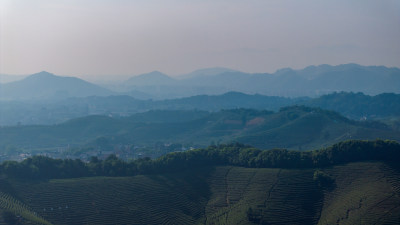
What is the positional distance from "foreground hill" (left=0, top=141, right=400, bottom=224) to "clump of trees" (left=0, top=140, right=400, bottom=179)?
0.08 m

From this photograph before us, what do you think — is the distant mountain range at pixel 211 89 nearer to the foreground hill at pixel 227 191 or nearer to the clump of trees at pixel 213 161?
the clump of trees at pixel 213 161

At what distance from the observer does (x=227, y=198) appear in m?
28.9

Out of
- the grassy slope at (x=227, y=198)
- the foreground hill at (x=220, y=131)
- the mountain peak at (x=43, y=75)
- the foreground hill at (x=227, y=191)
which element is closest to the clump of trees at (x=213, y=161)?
the foreground hill at (x=227, y=191)

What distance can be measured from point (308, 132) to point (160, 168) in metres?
31.5

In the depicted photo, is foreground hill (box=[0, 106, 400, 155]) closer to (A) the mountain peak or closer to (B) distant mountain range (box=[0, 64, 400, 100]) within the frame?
(B) distant mountain range (box=[0, 64, 400, 100])

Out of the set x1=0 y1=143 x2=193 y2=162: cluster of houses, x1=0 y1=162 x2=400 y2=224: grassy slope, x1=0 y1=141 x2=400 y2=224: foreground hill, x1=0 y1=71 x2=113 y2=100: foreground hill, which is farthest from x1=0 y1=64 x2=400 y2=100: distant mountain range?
x1=0 y1=162 x2=400 y2=224: grassy slope

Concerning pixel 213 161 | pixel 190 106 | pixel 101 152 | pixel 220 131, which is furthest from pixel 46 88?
pixel 213 161

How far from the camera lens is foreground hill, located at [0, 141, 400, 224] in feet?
83.6

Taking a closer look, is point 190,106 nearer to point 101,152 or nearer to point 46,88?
point 101,152

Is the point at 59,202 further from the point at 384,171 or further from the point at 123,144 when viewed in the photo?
the point at 123,144

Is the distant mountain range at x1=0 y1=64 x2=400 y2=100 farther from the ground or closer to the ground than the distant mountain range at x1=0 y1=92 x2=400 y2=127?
farther from the ground

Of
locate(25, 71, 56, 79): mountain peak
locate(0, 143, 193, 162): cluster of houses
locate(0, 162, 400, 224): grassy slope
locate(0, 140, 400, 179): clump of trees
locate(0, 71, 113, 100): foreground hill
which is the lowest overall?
locate(0, 162, 400, 224): grassy slope

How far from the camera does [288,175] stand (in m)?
30.0

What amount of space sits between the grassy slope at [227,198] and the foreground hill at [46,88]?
11265cm
